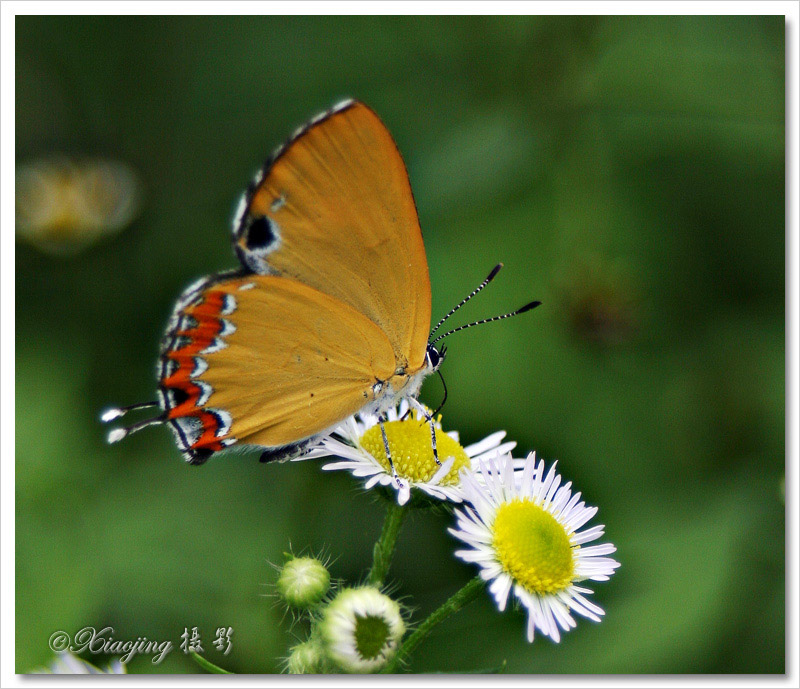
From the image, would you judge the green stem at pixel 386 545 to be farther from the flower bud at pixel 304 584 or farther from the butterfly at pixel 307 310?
the butterfly at pixel 307 310

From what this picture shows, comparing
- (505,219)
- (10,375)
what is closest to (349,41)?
(505,219)

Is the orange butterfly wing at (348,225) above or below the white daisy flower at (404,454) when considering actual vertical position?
above

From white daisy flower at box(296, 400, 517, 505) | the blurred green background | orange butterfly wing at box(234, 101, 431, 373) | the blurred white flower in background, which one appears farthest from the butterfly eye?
the blurred white flower in background

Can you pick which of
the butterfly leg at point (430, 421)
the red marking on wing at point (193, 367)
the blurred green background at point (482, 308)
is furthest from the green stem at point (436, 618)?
the red marking on wing at point (193, 367)

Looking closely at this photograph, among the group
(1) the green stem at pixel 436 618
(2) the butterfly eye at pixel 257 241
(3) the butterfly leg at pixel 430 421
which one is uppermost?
(2) the butterfly eye at pixel 257 241

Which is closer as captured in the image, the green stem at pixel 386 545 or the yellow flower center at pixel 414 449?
the green stem at pixel 386 545

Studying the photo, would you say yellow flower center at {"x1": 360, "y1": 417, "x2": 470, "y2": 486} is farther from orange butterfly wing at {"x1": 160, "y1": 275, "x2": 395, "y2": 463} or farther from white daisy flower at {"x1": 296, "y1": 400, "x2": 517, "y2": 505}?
orange butterfly wing at {"x1": 160, "y1": 275, "x2": 395, "y2": 463}
